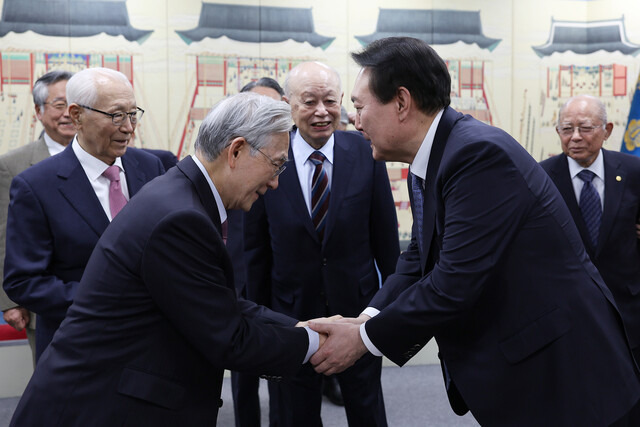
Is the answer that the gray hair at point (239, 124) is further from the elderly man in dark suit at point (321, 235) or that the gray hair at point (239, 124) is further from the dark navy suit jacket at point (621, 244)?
the dark navy suit jacket at point (621, 244)

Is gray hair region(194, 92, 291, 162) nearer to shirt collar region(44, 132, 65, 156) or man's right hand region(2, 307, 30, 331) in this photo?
man's right hand region(2, 307, 30, 331)

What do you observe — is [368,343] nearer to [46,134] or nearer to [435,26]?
[46,134]

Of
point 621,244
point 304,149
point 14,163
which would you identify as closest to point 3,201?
point 14,163

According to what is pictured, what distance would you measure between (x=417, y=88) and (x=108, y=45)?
330 cm

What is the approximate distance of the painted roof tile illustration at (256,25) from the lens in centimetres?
492

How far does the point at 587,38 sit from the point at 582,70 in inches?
10.2

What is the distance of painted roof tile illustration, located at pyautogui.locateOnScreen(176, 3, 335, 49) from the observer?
16.1 ft

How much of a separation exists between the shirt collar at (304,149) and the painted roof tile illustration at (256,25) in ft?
6.88

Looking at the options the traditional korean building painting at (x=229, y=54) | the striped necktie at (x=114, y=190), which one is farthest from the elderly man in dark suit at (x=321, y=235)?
the traditional korean building painting at (x=229, y=54)

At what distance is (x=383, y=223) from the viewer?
3.13 m

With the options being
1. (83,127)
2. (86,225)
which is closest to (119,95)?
(83,127)

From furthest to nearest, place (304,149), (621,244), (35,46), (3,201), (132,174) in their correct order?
(35,46) < (3,201) < (621,244) < (304,149) < (132,174)

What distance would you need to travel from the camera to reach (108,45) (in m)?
4.73

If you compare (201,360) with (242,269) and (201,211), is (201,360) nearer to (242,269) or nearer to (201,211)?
(201,211)
